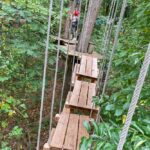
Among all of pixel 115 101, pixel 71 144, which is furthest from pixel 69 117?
pixel 115 101

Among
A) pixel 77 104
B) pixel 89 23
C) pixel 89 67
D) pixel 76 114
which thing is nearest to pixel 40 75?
pixel 89 67

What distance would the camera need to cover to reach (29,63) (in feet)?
12.2

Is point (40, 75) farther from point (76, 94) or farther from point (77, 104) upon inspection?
point (77, 104)

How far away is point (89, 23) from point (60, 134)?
3165mm

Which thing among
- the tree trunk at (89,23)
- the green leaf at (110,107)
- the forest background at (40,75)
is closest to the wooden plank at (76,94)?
the forest background at (40,75)

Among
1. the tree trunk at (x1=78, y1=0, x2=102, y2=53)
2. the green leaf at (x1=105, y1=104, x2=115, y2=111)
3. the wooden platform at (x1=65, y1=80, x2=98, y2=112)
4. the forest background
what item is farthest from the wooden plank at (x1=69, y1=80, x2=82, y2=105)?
the tree trunk at (x1=78, y1=0, x2=102, y2=53)

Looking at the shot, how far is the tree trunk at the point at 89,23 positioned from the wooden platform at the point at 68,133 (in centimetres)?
258

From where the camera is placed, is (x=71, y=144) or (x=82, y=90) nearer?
(x=71, y=144)

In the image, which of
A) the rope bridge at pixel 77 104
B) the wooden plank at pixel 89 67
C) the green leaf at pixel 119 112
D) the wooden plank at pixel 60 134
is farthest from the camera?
the wooden plank at pixel 89 67

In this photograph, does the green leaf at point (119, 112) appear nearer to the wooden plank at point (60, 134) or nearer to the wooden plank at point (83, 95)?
the wooden plank at point (60, 134)

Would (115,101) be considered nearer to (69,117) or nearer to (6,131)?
(69,117)

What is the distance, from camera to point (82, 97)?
2.57 m

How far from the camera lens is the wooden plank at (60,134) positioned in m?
1.68

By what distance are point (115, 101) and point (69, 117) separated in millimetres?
1029
